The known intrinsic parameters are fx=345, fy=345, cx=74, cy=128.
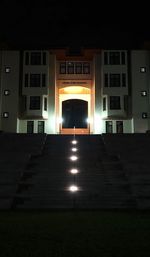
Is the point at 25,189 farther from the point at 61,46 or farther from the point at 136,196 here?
the point at 61,46

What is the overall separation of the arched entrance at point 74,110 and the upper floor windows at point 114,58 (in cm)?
383

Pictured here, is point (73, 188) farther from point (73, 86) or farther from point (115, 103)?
point (73, 86)

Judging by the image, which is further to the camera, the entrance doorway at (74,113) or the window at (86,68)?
the entrance doorway at (74,113)

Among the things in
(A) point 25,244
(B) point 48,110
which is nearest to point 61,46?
(B) point 48,110

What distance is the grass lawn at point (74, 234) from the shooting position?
6.48m

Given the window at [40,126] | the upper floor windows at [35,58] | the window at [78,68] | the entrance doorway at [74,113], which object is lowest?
the window at [40,126]

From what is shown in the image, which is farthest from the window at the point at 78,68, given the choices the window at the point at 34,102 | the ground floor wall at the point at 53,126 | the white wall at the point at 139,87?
the ground floor wall at the point at 53,126

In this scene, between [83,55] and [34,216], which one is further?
[83,55]

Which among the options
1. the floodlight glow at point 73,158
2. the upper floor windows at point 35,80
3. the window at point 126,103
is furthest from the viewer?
the upper floor windows at point 35,80

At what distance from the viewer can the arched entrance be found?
126ft

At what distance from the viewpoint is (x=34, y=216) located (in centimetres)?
1080

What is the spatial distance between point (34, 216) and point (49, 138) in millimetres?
14297

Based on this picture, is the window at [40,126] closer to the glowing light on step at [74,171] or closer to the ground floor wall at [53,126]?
the ground floor wall at [53,126]

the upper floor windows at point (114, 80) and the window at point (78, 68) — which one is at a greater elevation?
the window at point (78, 68)
